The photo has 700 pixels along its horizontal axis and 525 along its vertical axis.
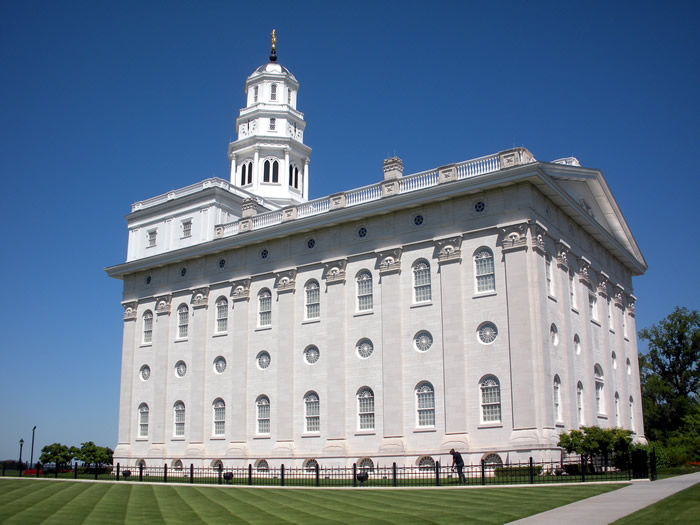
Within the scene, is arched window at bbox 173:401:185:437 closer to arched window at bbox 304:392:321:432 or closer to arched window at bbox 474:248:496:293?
arched window at bbox 304:392:321:432

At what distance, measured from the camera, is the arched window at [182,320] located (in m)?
50.7

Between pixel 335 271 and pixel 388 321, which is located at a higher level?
pixel 335 271

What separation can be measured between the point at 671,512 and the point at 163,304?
4128 centimetres

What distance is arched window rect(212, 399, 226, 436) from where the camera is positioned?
153 feet

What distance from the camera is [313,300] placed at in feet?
144

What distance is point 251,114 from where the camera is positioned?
61.8m

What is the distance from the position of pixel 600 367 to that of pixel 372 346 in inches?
564

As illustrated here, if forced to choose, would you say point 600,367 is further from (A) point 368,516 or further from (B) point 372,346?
(A) point 368,516

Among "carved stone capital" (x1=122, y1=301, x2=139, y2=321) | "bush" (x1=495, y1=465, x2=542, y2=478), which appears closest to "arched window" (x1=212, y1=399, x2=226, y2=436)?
"carved stone capital" (x1=122, y1=301, x2=139, y2=321)

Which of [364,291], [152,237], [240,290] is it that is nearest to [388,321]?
[364,291]

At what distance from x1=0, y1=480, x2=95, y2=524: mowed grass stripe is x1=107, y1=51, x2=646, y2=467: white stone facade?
16730 mm

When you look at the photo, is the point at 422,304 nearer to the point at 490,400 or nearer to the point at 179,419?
the point at 490,400

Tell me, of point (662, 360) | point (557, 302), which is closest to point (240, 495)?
point (557, 302)

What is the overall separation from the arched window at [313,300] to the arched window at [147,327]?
49.3ft
